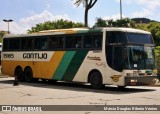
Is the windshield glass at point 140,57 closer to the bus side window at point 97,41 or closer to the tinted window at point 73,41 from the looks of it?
the bus side window at point 97,41

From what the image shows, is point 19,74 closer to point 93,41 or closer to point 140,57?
point 93,41

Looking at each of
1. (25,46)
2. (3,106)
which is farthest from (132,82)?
(25,46)

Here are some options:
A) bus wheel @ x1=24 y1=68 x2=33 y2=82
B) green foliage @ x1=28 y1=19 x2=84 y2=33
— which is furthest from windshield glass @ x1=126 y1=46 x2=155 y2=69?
green foliage @ x1=28 y1=19 x2=84 y2=33

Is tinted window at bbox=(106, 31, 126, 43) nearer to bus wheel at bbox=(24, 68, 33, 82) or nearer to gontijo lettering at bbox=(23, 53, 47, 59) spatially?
gontijo lettering at bbox=(23, 53, 47, 59)

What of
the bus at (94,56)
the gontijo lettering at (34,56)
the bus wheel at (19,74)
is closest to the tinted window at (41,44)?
the bus at (94,56)

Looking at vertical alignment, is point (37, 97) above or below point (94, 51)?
below

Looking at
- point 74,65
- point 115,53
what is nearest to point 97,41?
point 115,53

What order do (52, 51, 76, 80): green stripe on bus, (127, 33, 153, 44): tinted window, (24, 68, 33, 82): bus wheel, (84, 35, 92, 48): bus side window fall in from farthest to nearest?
(24, 68, 33, 82): bus wheel → (52, 51, 76, 80): green stripe on bus → (84, 35, 92, 48): bus side window → (127, 33, 153, 44): tinted window

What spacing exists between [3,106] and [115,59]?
737cm

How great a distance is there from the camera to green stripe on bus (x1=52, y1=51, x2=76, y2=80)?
22.3 metres

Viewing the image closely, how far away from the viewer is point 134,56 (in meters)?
19.6

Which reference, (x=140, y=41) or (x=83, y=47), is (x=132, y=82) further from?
(x=83, y=47)

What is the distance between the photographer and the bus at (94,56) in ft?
64.1

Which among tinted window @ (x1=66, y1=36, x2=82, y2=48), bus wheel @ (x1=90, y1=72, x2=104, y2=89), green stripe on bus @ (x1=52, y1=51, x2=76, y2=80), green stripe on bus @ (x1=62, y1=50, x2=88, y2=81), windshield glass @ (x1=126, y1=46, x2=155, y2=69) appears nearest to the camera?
windshield glass @ (x1=126, y1=46, x2=155, y2=69)
